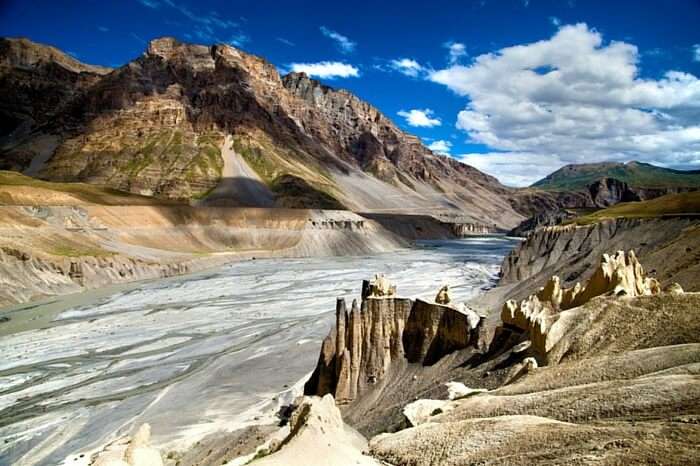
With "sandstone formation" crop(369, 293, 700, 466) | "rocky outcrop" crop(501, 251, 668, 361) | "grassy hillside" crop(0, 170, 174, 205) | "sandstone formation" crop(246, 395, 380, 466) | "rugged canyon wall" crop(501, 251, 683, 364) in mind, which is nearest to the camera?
"sandstone formation" crop(369, 293, 700, 466)

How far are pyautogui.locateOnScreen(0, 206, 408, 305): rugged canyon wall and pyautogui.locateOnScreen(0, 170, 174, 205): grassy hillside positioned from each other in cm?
839

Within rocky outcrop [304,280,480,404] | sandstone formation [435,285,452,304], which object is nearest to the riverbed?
rocky outcrop [304,280,480,404]

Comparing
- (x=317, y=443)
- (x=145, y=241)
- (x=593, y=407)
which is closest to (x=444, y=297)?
(x=317, y=443)

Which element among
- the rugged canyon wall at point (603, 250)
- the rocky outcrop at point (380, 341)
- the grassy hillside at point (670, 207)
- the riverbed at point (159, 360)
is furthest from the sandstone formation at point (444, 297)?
the grassy hillside at point (670, 207)

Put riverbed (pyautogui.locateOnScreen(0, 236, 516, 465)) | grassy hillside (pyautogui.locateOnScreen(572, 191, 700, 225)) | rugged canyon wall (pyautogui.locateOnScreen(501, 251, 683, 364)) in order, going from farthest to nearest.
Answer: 1. grassy hillside (pyautogui.locateOnScreen(572, 191, 700, 225))
2. riverbed (pyautogui.locateOnScreen(0, 236, 516, 465))
3. rugged canyon wall (pyautogui.locateOnScreen(501, 251, 683, 364))

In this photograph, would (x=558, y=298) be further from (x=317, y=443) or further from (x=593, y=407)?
(x=317, y=443)

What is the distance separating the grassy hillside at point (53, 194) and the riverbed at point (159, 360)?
4642 centimetres

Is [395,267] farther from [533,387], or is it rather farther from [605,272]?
[533,387]

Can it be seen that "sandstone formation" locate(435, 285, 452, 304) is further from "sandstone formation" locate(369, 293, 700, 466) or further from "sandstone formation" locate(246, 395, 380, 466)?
"sandstone formation" locate(246, 395, 380, 466)

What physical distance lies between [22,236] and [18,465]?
67.6 metres

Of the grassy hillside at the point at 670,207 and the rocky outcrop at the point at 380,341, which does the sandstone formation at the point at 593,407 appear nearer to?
the rocky outcrop at the point at 380,341

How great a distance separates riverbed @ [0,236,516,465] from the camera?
29000 millimetres

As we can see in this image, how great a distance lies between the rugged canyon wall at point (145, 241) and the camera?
241 feet

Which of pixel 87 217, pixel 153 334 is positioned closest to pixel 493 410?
pixel 153 334
